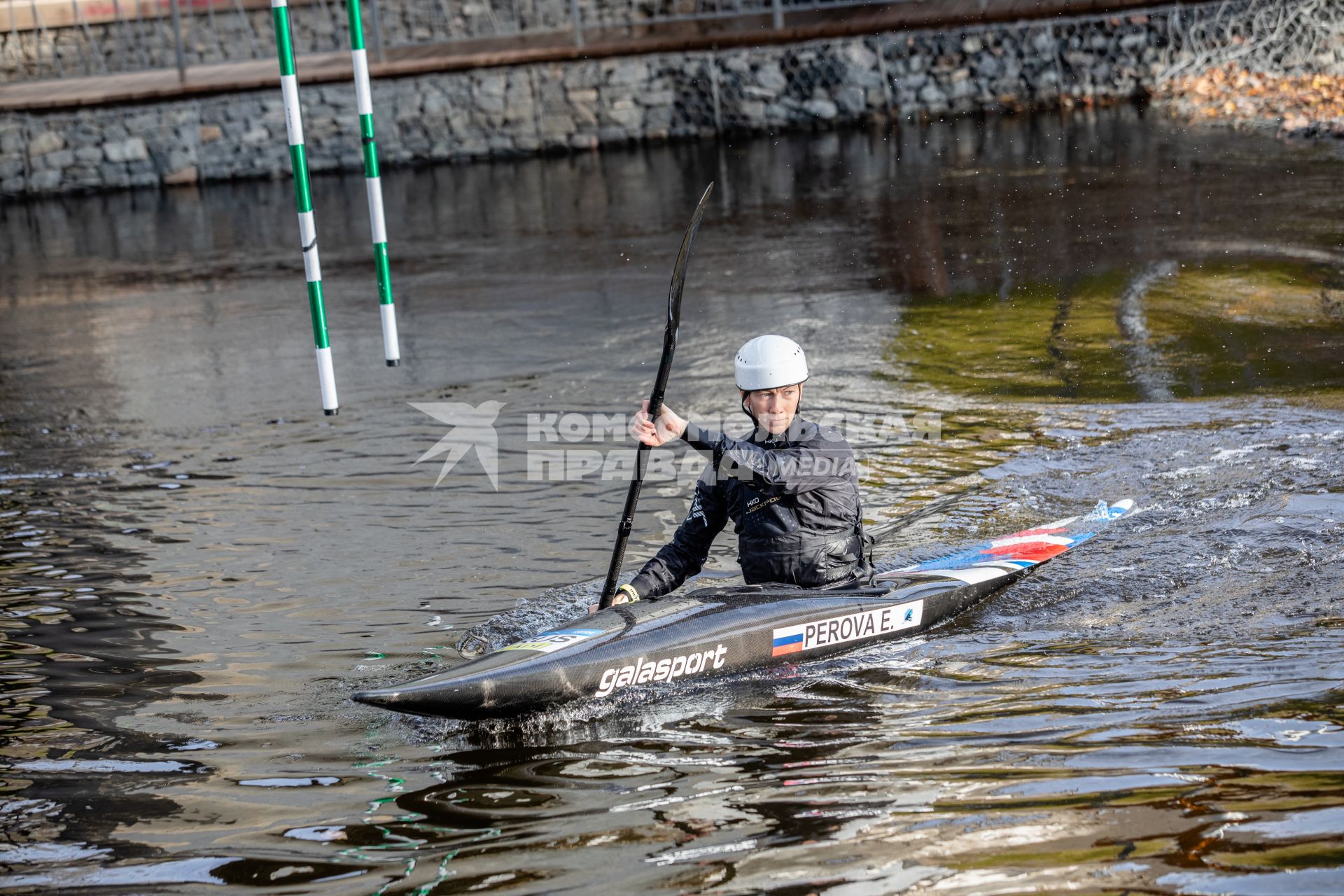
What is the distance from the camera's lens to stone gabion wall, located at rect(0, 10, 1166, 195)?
18.2 metres

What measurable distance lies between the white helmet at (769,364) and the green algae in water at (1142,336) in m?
3.41

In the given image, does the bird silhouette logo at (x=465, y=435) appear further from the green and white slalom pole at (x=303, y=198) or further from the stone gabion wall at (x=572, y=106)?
the stone gabion wall at (x=572, y=106)

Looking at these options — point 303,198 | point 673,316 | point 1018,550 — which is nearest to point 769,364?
point 673,316

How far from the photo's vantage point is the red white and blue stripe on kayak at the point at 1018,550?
566cm

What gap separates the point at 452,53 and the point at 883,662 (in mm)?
16140

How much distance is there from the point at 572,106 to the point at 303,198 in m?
12.1

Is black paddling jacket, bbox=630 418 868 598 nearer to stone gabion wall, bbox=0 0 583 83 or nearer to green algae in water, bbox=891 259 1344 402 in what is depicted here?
green algae in water, bbox=891 259 1344 402

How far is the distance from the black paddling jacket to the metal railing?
16.7 metres

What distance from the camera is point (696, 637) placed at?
15.8ft

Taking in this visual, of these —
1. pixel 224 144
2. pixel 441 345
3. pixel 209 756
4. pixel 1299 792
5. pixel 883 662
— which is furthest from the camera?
pixel 224 144

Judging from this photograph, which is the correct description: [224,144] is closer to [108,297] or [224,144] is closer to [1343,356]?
[108,297]

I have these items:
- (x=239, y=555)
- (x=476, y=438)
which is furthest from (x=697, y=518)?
(x=476, y=438)

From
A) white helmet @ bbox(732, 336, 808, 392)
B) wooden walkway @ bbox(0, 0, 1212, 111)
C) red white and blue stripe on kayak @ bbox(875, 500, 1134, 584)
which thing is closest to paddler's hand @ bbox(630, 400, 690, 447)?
white helmet @ bbox(732, 336, 808, 392)

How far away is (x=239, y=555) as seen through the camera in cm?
654
